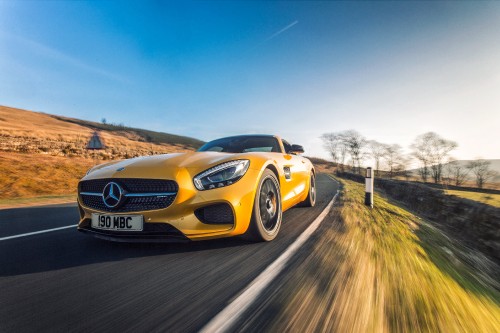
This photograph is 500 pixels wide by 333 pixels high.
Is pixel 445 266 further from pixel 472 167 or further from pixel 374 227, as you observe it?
pixel 472 167

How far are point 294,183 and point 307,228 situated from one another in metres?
0.92

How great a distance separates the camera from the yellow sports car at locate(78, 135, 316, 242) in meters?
2.29

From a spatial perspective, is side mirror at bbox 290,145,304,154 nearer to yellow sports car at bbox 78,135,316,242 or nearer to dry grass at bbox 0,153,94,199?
yellow sports car at bbox 78,135,316,242

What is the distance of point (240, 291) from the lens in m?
1.65

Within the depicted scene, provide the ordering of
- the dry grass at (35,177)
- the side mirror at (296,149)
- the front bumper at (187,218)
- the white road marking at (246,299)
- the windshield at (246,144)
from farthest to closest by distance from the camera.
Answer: the dry grass at (35,177) → the side mirror at (296,149) → the windshield at (246,144) → the front bumper at (187,218) → the white road marking at (246,299)

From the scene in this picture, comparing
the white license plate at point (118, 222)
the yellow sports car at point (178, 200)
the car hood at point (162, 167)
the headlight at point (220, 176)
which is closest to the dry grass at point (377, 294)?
the yellow sports car at point (178, 200)

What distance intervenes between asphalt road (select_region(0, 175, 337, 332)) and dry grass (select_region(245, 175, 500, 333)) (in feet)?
1.18

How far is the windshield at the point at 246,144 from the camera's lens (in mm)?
4340

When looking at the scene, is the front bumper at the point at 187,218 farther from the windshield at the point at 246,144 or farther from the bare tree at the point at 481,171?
the bare tree at the point at 481,171

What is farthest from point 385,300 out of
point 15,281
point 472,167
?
point 472,167

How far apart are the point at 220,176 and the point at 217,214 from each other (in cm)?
36

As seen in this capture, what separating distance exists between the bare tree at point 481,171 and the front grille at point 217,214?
47.6m

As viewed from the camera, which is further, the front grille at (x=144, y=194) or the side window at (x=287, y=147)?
the side window at (x=287, y=147)

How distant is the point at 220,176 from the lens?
8.24ft
